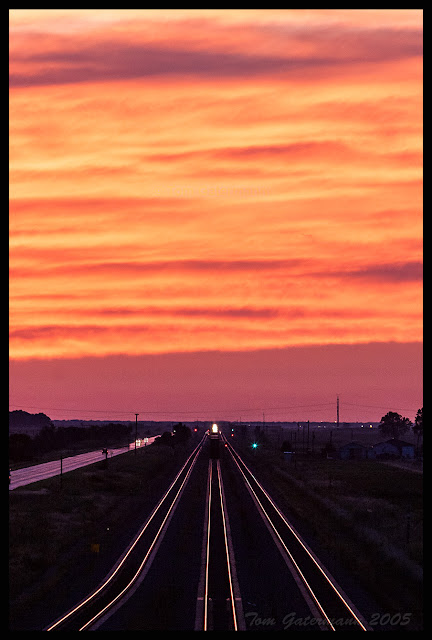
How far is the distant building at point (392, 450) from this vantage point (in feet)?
611

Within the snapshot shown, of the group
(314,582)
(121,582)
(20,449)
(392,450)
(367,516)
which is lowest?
(392,450)

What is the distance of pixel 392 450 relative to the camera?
7397 inches

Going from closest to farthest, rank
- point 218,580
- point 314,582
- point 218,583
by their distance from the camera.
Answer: point 314,582
point 218,583
point 218,580

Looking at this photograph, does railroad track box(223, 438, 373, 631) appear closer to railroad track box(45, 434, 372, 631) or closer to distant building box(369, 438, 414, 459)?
railroad track box(45, 434, 372, 631)

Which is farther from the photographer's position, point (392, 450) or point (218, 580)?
point (392, 450)

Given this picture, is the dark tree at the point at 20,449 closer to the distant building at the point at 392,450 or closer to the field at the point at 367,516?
the field at the point at 367,516

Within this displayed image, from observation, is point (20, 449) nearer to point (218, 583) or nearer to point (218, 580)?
point (218, 580)

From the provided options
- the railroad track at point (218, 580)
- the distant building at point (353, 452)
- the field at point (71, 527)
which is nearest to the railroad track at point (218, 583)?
the railroad track at point (218, 580)

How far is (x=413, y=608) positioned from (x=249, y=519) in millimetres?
33069

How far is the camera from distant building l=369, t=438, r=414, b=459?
186125 millimetres

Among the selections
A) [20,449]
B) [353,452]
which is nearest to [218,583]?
[353,452]

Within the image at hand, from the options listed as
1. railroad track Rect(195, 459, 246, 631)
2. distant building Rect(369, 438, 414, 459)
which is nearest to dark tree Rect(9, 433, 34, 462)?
distant building Rect(369, 438, 414, 459)
